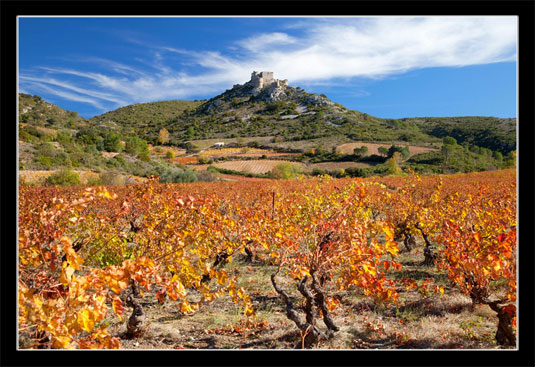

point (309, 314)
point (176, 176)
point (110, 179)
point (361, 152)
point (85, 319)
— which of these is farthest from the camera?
point (361, 152)

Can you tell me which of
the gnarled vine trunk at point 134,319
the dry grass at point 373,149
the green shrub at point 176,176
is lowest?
the gnarled vine trunk at point 134,319

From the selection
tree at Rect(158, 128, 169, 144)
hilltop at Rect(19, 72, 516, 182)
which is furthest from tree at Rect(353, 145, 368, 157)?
tree at Rect(158, 128, 169, 144)

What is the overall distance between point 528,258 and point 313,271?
2.20 metres

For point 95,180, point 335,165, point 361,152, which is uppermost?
point 361,152

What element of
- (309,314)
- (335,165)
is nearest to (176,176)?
(309,314)

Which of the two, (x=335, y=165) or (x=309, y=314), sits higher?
(x=335, y=165)

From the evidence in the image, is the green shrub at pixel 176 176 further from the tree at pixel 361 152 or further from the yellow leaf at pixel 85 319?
the tree at pixel 361 152

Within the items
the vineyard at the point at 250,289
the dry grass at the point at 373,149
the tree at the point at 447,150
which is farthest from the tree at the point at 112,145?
the tree at the point at 447,150

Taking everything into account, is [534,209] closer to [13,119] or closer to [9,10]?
[13,119]

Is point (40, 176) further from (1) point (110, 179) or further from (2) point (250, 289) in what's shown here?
(2) point (250, 289)

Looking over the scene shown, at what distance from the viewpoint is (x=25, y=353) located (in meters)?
1.81

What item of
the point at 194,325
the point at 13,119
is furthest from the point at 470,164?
the point at 13,119

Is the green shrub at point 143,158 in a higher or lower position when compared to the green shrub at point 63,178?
higher

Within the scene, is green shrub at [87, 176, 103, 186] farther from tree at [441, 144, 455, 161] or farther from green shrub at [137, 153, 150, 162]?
tree at [441, 144, 455, 161]
